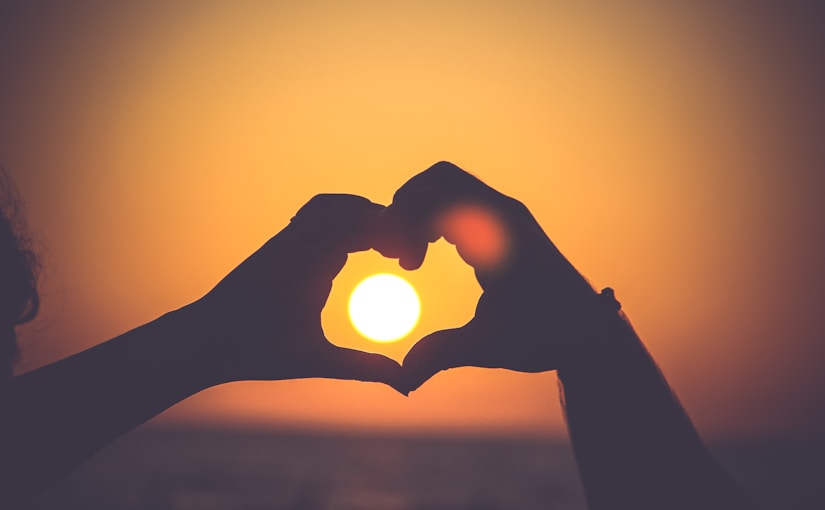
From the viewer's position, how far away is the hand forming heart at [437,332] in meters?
1.86

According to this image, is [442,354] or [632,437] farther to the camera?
[442,354]

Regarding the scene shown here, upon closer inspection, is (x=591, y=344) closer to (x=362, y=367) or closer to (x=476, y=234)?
(x=476, y=234)

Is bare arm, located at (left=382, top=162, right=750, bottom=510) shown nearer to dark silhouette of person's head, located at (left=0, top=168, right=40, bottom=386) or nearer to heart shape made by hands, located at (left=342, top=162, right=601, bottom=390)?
heart shape made by hands, located at (left=342, top=162, right=601, bottom=390)

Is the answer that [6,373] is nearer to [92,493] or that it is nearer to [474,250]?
[474,250]

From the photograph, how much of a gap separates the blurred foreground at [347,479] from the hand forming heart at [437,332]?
41.9 m

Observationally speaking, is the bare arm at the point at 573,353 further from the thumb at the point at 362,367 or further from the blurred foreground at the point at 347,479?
the blurred foreground at the point at 347,479

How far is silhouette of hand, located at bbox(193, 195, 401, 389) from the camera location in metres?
1.74

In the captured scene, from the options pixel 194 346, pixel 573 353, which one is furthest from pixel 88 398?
pixel 573 353

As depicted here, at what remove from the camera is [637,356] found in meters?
1.94

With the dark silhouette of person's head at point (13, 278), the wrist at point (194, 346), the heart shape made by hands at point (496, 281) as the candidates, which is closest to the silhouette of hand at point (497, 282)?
the heart shape made by hands at point (496, 281)

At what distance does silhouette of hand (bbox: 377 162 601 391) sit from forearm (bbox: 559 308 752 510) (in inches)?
3.8

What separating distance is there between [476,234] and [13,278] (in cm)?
194

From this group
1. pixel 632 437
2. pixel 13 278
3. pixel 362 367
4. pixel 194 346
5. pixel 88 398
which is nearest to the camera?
pixel 88 398

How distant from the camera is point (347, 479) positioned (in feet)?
228
